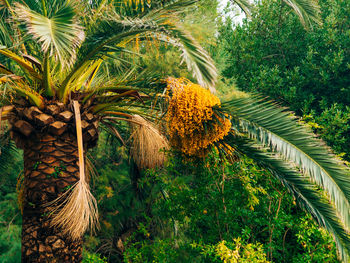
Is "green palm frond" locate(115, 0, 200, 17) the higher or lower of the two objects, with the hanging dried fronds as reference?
higher

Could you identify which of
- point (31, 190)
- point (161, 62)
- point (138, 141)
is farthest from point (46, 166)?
point (161, 62)

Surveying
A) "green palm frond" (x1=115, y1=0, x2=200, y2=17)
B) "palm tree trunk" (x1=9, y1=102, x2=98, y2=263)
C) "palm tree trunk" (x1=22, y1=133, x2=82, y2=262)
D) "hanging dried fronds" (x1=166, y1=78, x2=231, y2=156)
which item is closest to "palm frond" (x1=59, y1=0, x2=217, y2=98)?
"green palm frond" (x1=115, y1=0, x2=200, y2=17)

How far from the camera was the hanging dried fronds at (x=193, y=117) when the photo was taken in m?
4.04

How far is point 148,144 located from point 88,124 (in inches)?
42.3

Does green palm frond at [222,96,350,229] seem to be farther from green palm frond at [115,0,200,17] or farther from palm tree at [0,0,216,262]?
green palm frond at [115,0,200,17]

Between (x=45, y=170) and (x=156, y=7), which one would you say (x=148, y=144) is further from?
(x=156, y=7)

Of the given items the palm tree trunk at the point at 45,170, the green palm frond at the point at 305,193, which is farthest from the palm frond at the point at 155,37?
the green palm frond at the point at 305,193

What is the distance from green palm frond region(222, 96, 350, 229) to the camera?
3439mm

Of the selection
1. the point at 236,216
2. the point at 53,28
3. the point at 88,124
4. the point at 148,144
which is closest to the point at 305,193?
the point at 236,216

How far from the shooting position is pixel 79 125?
4145 mm

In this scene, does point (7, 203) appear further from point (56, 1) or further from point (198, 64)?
point (198, 64)

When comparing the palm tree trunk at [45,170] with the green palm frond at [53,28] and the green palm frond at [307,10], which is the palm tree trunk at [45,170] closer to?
the green palm frond at [53,28]

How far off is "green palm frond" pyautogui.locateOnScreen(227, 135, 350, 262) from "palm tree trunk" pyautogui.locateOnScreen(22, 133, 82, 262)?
225 cm

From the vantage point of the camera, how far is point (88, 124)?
14.6ft
